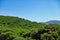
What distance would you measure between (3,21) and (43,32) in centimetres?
2217

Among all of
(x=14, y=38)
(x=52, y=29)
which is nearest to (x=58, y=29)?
(x=52, y=29)

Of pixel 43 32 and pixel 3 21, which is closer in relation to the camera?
pixel 43 32

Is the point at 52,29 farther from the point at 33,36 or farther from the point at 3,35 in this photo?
the point at 3,35

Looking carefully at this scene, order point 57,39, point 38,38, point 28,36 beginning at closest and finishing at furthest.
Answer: point 57,39, point 38,38, point 28,36

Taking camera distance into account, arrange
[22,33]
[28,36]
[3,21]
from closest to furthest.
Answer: [28,36]
[22,33]
[3,21]

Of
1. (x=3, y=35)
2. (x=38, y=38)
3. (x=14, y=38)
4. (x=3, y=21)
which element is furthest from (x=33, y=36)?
(x=3, y=21)

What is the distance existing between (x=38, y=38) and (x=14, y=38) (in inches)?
141

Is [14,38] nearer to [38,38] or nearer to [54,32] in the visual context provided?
[38,38]

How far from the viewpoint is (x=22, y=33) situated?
121 feet

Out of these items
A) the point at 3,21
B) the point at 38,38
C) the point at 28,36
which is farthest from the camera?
the point at 3,21

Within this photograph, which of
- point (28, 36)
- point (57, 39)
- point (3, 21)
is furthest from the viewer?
point (3, 21)

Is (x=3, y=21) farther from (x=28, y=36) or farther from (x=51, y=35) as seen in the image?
(x=51, y=35)

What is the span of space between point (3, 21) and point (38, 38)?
22.1 meters

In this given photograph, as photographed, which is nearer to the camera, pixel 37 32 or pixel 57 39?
pixel 57 39
